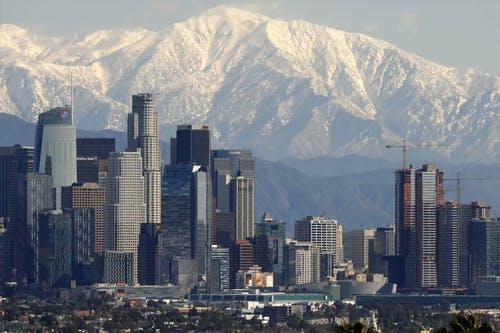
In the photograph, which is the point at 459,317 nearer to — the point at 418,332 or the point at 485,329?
the point at 485,329

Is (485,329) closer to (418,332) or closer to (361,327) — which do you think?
(361,327)

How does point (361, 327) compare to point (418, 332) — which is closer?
point (361, 327)

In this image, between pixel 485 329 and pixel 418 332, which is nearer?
pixel 485 329

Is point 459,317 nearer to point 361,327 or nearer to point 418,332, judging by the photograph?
point 361,327

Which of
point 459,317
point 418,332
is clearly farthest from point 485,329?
point 418,332

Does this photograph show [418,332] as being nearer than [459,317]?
No
